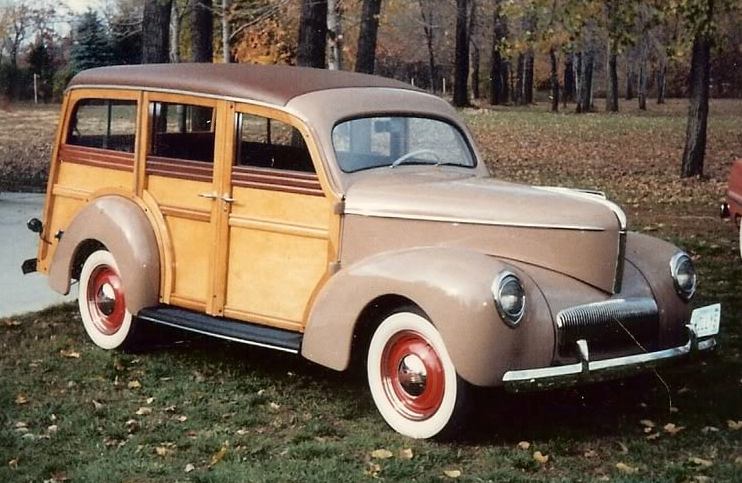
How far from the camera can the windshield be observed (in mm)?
6371

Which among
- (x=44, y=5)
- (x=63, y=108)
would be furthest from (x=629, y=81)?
(x=63, y=108)

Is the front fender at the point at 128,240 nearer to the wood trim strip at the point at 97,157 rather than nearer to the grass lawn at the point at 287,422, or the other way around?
the wood trim strip at the point at 97,157

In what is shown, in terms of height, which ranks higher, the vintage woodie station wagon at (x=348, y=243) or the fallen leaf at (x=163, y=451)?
the vintage woodie station wagon at (x=348, y=243)

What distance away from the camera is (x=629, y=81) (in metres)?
66.9

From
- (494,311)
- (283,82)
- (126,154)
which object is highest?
(283,82)

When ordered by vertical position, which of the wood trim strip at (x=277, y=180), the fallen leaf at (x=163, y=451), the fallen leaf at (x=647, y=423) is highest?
the wood trim strip at (x=277, y=180)

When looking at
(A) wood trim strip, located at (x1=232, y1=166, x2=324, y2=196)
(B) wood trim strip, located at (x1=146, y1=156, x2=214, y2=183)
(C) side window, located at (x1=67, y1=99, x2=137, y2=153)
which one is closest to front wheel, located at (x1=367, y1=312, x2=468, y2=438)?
(A) wood trim strip, located at (x1=232, y1=166, x2=324, y2=196)

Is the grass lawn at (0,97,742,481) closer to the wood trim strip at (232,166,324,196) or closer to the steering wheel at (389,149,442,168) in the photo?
the wood trim strip at (232,166,324,196)

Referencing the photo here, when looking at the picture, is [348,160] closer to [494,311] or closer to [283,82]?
[283,82]

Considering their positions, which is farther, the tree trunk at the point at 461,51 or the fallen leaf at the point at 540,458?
the tree trunk at the point at 461,51

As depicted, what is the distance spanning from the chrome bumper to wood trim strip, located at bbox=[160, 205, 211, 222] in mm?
2305

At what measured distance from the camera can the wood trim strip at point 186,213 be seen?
670 cm

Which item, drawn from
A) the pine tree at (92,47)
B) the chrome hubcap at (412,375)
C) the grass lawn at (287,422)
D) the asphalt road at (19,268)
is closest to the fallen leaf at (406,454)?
the grass lawn at (287,422)

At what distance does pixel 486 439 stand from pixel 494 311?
0.74 m
